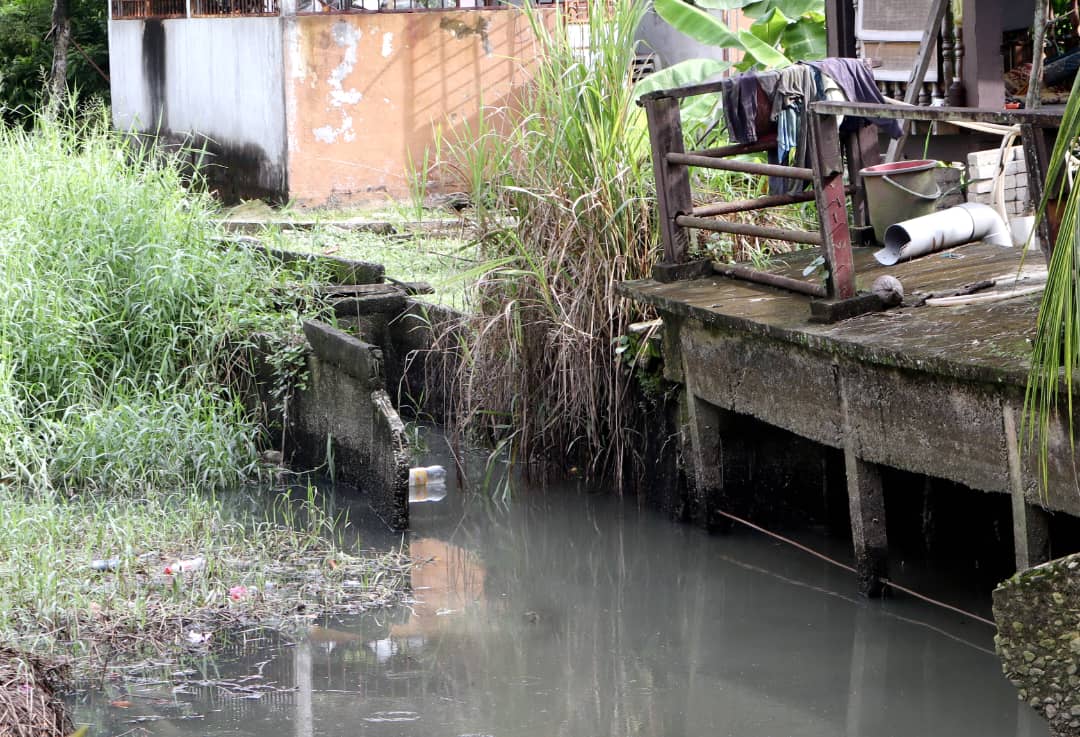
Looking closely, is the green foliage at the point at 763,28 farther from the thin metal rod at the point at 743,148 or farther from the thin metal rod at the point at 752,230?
the thin metal rod at the point at 752,230

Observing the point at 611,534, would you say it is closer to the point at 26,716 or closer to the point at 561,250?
the point at 561,250

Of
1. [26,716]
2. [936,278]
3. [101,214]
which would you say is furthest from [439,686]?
[101,214]

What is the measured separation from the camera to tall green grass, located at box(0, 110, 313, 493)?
7.71 meters

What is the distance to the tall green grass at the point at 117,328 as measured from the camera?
7.71 metres

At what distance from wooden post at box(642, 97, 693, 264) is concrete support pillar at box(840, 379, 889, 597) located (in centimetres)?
170

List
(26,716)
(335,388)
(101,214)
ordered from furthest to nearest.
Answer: (101,214), (335,388), (26,716)

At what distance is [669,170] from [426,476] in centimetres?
242

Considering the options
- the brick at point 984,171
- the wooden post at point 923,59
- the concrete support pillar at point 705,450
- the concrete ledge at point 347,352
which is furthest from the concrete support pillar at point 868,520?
the wooden post at point 923,59

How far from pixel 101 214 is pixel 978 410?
6.56m

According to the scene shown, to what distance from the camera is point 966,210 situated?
668cm

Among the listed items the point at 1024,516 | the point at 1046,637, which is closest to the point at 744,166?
the point at 1024,516

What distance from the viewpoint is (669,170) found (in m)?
6.93

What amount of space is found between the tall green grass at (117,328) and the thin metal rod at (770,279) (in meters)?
3.30

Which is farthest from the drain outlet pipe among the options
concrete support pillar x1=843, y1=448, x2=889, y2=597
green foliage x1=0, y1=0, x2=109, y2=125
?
green foliage x1=0, y1=0, x2=109, y2=125
